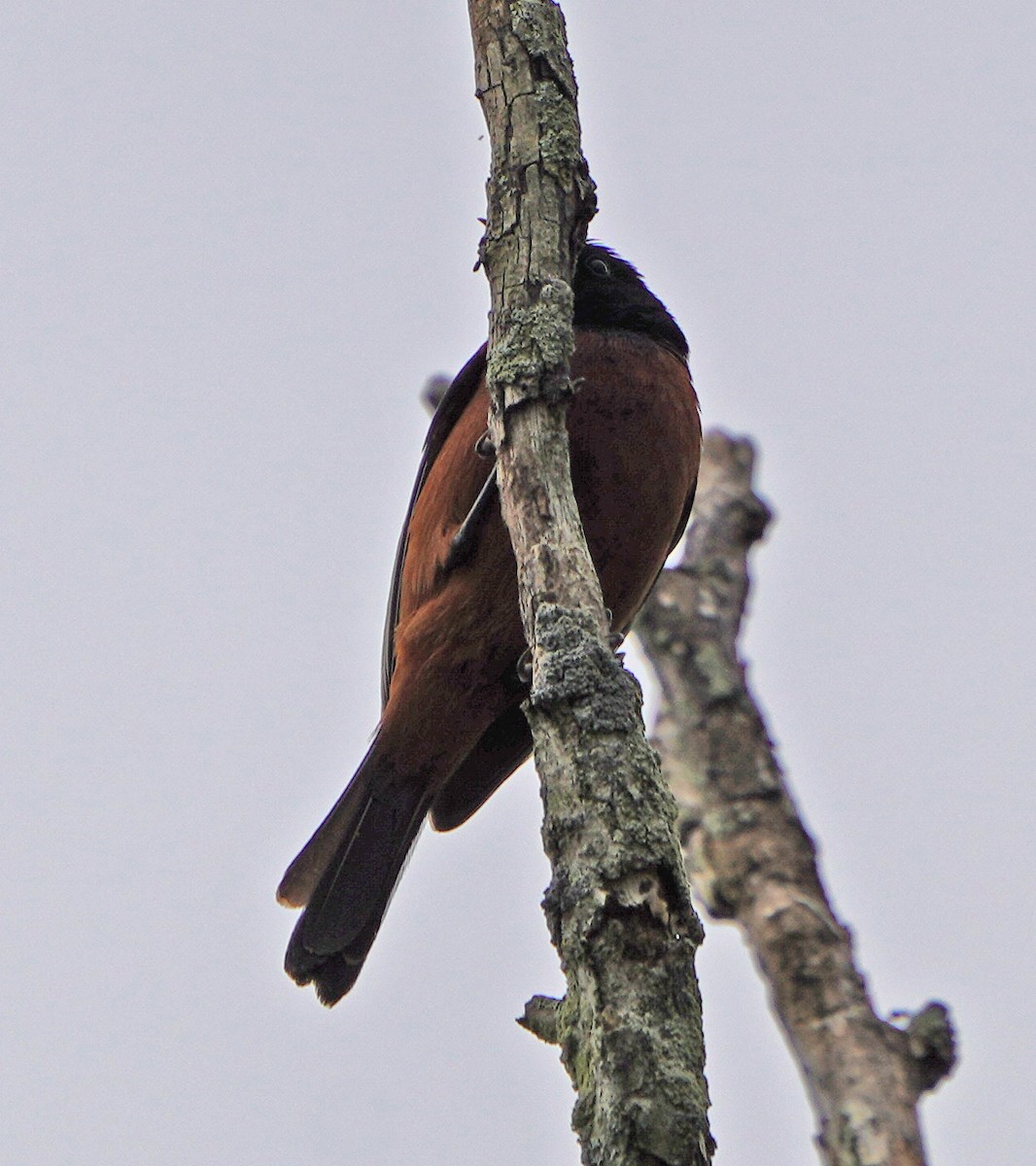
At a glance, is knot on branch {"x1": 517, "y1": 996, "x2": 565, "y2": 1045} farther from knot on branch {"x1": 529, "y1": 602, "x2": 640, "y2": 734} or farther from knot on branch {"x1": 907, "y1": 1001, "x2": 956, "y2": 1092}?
knot on branch {"x1": 907, "y1": 1001, "x2": 956, "y2": 1092}

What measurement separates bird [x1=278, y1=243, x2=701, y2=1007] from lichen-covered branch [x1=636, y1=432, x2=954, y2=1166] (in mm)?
429

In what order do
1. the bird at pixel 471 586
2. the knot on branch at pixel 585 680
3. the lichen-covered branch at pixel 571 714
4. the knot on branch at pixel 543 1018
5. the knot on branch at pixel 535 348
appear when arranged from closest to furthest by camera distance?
the lichen-covered branch at pixel 571 714, the knot on branch at pixel 543 1018, the knot on branch at pixel 585 680, the knot on branch at pixel 535 348, the bird at pixel 471 586

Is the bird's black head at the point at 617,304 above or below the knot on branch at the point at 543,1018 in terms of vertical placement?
above

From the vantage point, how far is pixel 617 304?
4758 mm

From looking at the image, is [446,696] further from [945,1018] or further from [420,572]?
[945,1018]

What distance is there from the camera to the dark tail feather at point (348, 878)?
4617mm

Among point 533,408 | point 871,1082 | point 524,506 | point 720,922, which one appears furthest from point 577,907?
point 720,922

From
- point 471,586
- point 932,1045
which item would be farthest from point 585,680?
point 471,586

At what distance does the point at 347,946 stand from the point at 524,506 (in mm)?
2424

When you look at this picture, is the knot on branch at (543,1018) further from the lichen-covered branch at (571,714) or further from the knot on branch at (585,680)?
the knot on branch at (585,680)

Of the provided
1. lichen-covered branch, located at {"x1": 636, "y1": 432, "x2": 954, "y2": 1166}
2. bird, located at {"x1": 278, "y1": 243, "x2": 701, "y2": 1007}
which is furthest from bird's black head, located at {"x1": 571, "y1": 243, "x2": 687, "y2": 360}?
lichen-covered branch, located at {"x1": 636, "y1": 432, "x2": 954, "y2": 1166}

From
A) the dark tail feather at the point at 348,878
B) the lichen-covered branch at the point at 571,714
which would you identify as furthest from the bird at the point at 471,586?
the lichen-covered branch at the point at 571,714

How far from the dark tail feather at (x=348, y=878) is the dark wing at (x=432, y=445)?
386 mm

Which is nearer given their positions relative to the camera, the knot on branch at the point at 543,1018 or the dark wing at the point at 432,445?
the knot on branch at the point at 543,1018
